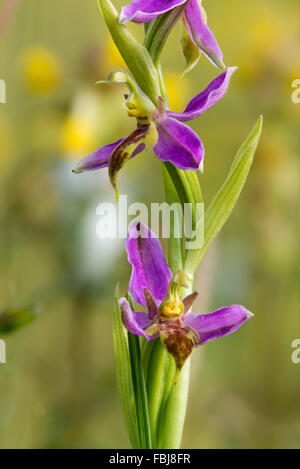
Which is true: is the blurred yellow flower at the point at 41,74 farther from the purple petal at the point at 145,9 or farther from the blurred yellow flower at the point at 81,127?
the purple petal at the point at 145,9

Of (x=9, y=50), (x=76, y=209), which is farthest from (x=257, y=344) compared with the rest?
(x=9, y=50)

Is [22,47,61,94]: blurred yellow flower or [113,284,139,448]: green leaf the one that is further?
[22,47,61,94]: blurred yellow flower

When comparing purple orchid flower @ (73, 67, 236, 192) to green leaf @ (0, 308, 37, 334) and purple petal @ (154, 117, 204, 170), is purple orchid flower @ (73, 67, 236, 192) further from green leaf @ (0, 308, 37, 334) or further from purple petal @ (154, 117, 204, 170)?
green leaf @ (0, 308, 37, 334)

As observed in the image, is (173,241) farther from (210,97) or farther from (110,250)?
(110,250)

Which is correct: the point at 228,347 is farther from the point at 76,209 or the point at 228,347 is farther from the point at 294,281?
the point at 76,209

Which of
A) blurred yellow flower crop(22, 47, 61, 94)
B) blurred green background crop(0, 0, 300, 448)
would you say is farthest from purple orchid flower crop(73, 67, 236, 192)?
blurred yellow flower crop(22, 47, 61, 94)

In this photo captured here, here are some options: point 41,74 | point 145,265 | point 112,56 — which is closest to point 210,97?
point 145,265

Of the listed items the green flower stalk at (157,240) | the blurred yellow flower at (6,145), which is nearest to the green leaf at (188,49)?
the green flower stalk at (157,240)
